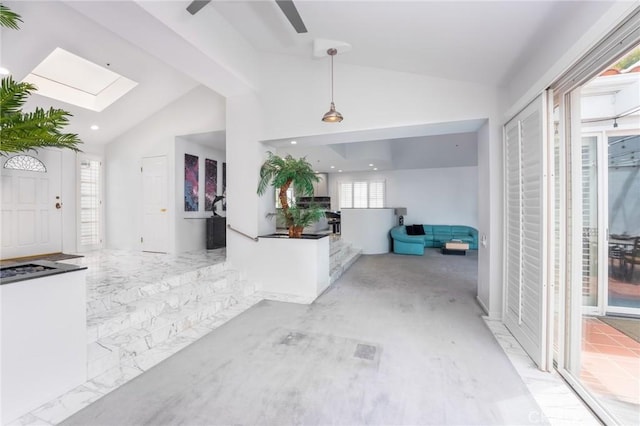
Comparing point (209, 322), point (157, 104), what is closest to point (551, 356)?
point (209, 322)

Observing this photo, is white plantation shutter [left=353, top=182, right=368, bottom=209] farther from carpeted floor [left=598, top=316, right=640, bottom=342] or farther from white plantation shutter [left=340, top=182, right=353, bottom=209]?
carpeted floor [left=598, top=316, right=640, bottom=342]

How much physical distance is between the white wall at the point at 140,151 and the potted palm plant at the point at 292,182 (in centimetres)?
157

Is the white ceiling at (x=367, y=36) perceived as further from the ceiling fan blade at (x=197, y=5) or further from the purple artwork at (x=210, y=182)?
the purple artwork at (x=210, y=182)

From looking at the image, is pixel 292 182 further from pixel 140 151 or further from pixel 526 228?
pixel 140 151

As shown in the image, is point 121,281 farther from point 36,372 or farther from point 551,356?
point 551,356

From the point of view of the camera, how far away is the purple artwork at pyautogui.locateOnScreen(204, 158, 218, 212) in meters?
6.12

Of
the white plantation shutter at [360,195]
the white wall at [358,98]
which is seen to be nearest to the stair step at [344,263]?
the white wall at [358,98]

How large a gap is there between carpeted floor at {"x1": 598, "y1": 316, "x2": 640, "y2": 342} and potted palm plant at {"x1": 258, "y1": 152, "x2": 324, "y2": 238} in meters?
3.71

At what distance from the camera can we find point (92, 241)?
5.65 metres

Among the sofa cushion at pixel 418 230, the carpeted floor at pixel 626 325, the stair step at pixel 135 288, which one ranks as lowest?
the carpeted floor at pixel 626 325

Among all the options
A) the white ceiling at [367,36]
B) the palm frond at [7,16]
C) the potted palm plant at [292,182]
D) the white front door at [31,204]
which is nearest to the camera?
the palm frond at [7,16]

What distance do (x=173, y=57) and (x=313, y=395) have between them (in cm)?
380

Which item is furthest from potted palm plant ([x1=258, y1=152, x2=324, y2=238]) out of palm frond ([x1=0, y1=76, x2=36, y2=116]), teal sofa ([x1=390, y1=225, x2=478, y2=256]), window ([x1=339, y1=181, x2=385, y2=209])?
window ([x1=339, y1=181, x2=385, y2=209])

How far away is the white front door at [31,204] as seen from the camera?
14.3ft
